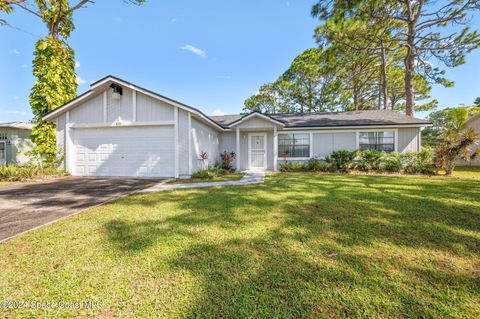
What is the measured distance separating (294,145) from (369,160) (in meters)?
4.06

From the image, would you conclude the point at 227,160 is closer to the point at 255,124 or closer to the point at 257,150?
the point at 257,150

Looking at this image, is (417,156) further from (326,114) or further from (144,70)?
(144,70)

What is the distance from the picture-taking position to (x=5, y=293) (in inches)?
73.6

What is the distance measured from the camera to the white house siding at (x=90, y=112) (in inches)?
372

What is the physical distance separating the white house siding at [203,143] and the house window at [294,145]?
4.01 meters

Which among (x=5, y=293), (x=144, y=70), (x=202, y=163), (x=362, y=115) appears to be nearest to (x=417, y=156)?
(x=362, y=115)

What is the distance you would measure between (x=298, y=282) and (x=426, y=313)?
1.01 metres

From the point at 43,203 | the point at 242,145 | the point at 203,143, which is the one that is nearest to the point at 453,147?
the point at 242,145

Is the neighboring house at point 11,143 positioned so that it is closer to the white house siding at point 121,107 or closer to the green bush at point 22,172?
the green bush at point 22,172

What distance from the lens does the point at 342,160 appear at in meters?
11.0

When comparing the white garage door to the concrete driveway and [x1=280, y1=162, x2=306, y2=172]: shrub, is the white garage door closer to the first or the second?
the concrete driveway

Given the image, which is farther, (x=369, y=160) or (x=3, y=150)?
(x=3, y=150)

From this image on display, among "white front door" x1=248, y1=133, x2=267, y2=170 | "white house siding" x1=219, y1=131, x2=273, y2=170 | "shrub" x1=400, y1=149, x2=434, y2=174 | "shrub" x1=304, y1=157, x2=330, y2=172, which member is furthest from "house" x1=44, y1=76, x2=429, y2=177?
"shrub" x1=304, y1=157, x2=330, y2=172

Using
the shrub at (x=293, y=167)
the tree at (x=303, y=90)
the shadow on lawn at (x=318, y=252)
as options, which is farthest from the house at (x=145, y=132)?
the tree at (x=303, y=90)
